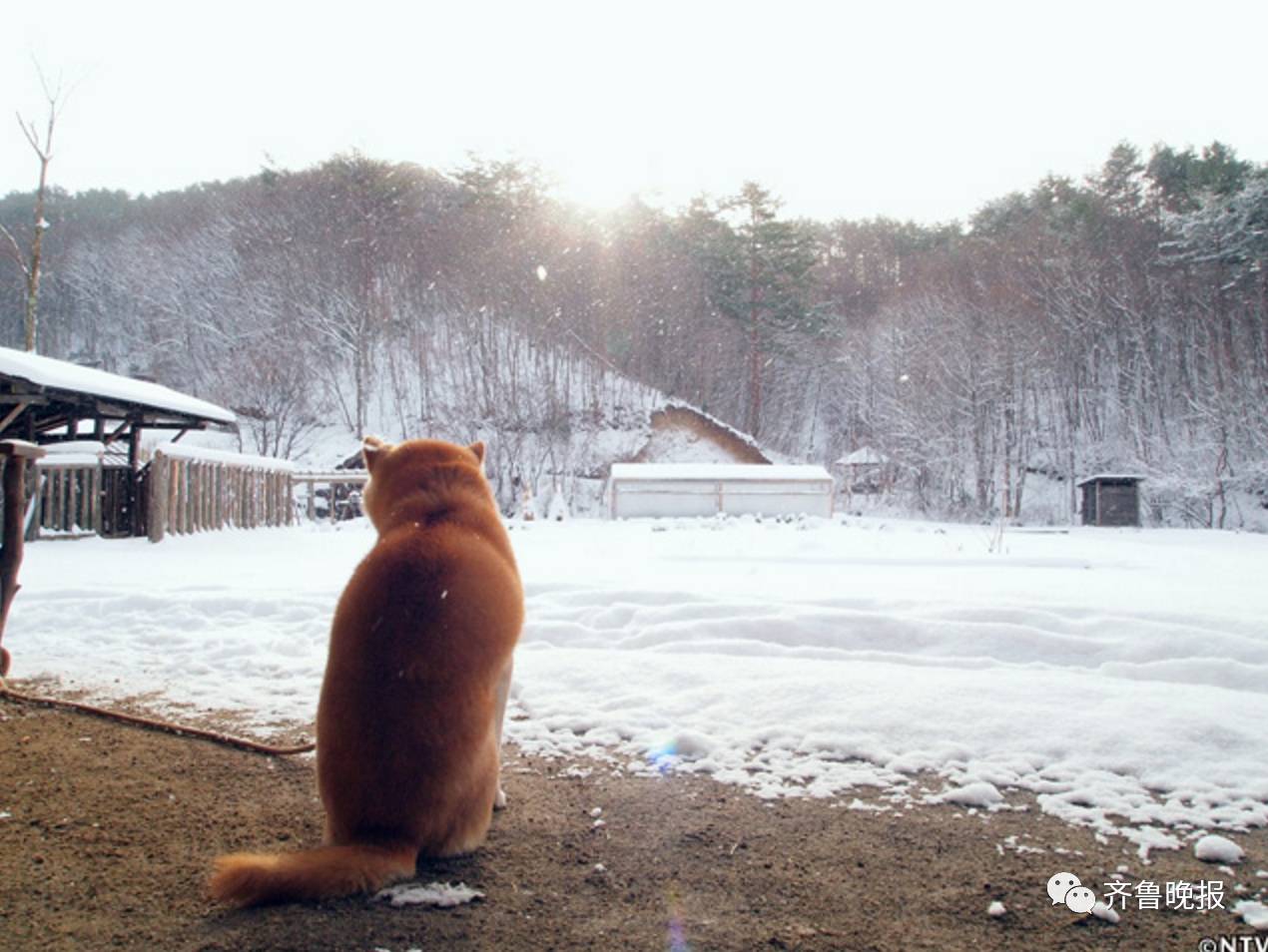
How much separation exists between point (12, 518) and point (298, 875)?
3299 millimetres

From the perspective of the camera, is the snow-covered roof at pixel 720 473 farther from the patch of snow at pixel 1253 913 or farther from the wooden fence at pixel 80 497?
the patch of snow at pixel 1253 913

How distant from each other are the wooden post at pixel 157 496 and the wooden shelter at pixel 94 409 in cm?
86

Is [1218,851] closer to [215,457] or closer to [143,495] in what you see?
[215,457]

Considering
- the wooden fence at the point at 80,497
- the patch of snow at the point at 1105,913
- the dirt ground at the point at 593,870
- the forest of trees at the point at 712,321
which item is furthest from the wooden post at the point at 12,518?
the forest of trees at the point at 712,321

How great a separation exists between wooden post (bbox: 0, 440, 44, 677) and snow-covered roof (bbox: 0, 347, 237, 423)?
20.1 feet

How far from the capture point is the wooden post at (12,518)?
12.7 feet

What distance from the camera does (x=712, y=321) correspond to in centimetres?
3941

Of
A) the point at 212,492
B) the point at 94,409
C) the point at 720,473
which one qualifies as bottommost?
the point at 212,492

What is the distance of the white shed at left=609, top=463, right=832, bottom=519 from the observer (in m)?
23.4

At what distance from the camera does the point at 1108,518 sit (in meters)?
24.8

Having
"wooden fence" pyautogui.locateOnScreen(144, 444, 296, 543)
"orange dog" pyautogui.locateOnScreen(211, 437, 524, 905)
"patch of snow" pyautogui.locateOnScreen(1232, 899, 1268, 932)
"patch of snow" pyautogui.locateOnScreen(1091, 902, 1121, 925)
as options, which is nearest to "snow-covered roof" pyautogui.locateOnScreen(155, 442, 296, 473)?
"wooden fence" pyautogui.locateOnScreen(144, 444, 296, 543)

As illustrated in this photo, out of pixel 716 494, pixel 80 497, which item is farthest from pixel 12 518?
pixel 716 494

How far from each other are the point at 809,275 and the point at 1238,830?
1587 inches

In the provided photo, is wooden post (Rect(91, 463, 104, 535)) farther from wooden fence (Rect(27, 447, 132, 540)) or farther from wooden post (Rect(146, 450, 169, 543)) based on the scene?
wooden post (Rect(146, 450, 169, 543))
